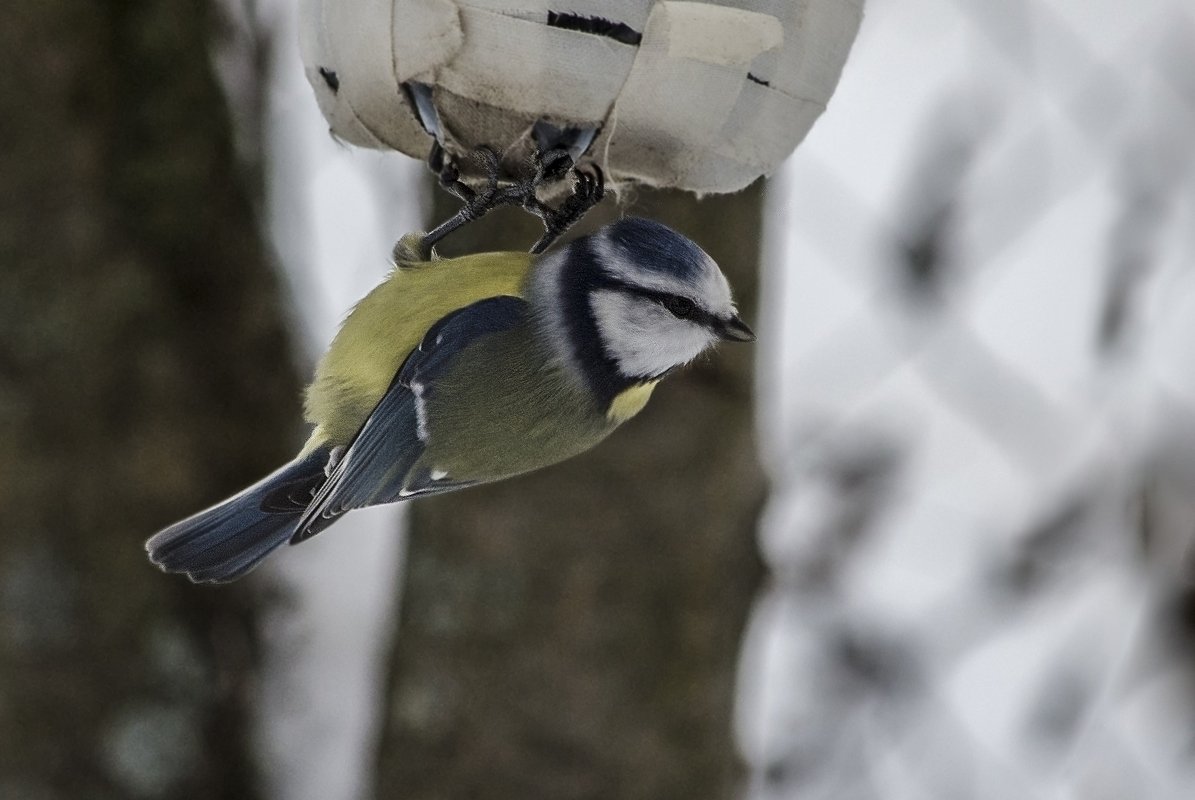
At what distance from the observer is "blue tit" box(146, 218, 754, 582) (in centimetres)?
106

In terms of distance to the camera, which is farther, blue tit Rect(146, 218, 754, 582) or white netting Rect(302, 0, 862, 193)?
blue tit Rect(146, 218, 754, 582)

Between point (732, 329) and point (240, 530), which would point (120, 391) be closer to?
point (240, 530)

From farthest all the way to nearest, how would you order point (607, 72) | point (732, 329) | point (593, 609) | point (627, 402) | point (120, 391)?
point (120, 391), point (593, 609), point (627, 402), point (732, 329), point (607, 72)

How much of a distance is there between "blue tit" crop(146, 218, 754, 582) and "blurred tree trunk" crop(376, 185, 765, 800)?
525 millimetres

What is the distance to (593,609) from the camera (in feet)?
5.65

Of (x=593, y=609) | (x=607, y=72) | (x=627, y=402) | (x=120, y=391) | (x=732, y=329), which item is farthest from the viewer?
(x=120, y=391)

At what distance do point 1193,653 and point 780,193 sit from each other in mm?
759

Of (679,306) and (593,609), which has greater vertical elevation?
(679,306)

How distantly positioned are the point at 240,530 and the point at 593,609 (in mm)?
674

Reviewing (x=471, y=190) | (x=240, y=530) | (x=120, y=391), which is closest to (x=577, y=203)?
(x=471, y=190)

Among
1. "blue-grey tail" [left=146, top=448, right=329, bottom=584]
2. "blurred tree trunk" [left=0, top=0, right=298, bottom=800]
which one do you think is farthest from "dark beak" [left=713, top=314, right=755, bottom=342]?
"blurred tree trunk" [left=0, top=0, right=298, bottom=800]

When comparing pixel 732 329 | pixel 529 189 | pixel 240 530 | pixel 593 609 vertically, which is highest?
pixel 529 189

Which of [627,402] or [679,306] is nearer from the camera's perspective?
[679,306]

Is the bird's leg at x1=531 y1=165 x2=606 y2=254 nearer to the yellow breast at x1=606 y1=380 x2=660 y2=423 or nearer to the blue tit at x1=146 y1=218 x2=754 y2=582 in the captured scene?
the blue tit at x1=146 y1=218 x2=754 y2=582
